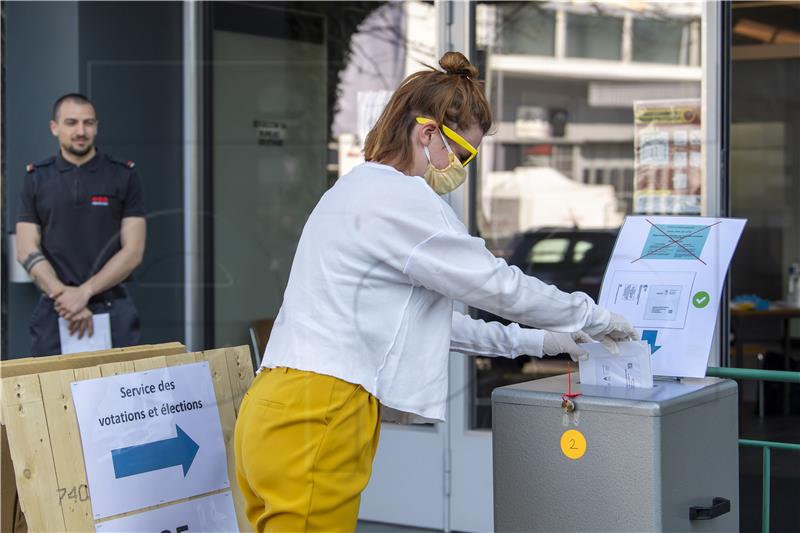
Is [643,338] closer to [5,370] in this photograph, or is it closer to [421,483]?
[5,370]

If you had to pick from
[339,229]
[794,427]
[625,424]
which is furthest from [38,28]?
[794,427]

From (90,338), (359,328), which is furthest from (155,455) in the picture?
(90,338)

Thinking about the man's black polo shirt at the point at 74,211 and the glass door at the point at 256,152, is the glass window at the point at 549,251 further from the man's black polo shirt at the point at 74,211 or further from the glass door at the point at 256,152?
the man's black polo shirt at the point at 74,211

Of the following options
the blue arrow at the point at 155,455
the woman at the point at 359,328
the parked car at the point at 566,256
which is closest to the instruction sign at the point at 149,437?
the blue arrow at the point at 155,455

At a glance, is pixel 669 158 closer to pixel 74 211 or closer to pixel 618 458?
pixel 618 458

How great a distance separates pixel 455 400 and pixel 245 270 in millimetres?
1437

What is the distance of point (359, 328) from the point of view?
2.43 m

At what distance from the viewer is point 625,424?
7.89 feet

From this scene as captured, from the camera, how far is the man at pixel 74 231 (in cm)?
466

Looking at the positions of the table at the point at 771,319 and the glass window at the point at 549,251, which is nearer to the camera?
the table at the point at 771,319

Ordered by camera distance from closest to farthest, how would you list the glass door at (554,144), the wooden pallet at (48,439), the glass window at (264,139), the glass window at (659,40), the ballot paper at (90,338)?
the wooden pallet at (48,439), the ballot paper at (90,338), the glass door at (554,144), the glass window at (264,139), the glass window at (659,40)

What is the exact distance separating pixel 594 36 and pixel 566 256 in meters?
1.63

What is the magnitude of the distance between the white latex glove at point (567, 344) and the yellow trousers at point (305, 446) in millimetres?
563

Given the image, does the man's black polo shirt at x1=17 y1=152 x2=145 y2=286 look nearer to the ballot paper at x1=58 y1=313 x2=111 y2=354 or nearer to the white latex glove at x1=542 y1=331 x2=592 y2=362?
the ballot paper at x1=58 y1=313 x2=111 y2=354
